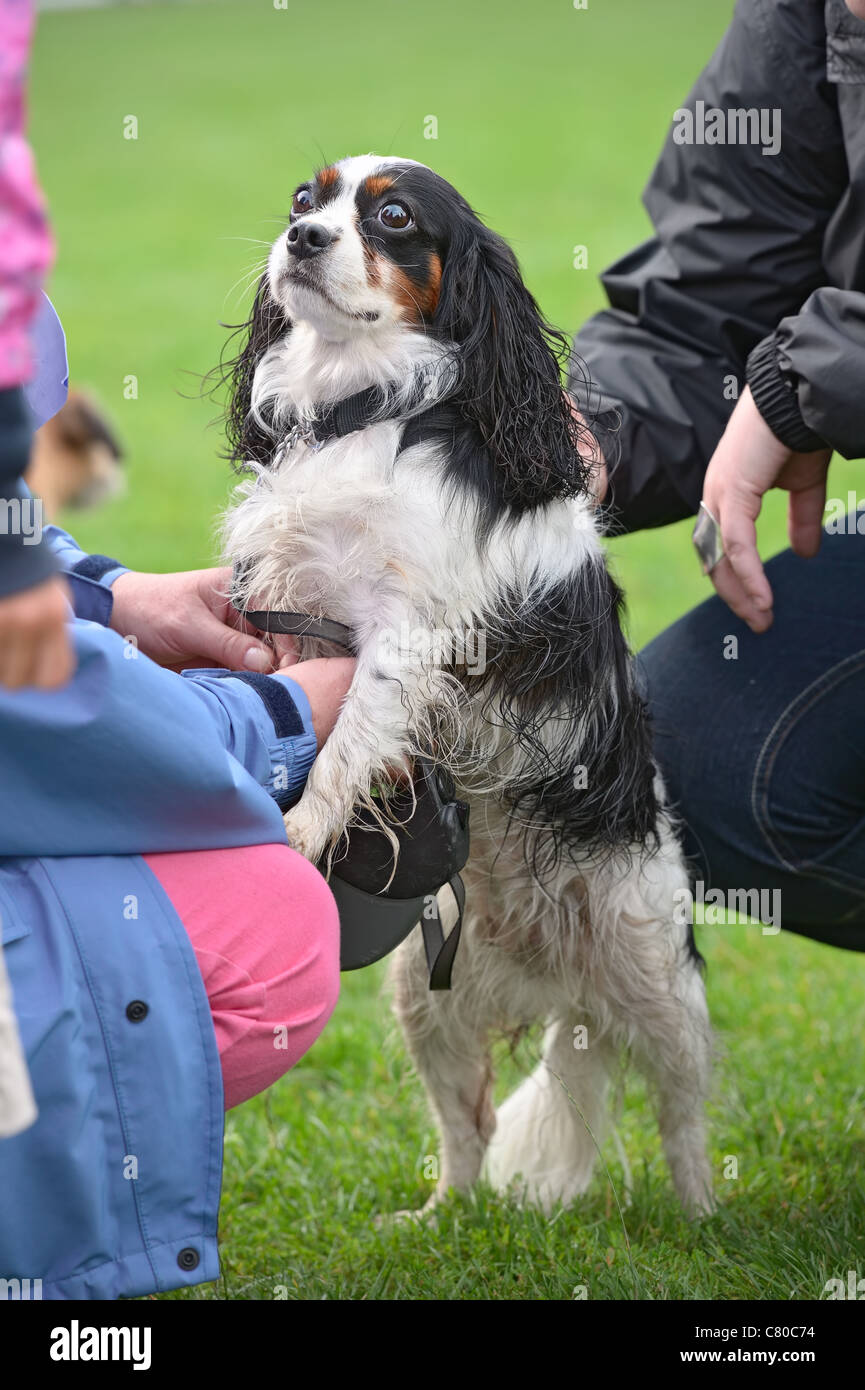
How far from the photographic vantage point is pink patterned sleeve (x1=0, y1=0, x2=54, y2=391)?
3.41 feet

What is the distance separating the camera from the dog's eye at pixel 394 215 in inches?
87.6

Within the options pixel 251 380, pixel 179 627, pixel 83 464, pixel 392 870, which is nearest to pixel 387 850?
pixel 392 870

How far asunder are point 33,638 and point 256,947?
2.91 feet

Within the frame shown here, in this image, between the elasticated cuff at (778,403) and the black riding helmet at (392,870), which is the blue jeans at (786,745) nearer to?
the elasticated cuff at (778,403)

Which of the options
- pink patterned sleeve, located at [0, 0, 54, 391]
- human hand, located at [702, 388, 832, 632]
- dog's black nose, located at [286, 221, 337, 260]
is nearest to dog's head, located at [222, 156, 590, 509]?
dog's black nose, located at [286, 221, 337, 260]

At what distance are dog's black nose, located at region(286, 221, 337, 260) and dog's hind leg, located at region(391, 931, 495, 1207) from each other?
1.28 meters

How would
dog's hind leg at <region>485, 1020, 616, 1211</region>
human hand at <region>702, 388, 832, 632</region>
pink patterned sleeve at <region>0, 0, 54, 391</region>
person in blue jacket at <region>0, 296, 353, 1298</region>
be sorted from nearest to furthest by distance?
pink patterned sleeve at <region>0, 0, 54, 391</region>, person in blue jacket at <region>0, 296, 353, 1298</region>, human hand at <region>702, 388, 832, 632</region>, dog's hind leg at <region>485, 1020, 616, 1211</region>

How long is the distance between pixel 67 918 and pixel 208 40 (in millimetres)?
22851

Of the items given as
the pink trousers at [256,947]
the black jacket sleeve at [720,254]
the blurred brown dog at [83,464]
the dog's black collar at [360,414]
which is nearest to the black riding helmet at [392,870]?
the pink trousers at [256,947]

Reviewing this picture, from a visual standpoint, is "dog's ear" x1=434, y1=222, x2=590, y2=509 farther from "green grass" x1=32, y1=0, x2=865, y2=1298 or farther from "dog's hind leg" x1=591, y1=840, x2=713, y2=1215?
"dog's hind leg" x1=591, y1=840, x2=713, y2=1215

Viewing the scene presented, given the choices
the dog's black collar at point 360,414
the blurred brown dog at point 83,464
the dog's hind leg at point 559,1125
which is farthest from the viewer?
the dog's hind leg at point 559,1125

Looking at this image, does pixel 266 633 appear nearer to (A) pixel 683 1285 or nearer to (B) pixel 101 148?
(A) pixel 683 1285

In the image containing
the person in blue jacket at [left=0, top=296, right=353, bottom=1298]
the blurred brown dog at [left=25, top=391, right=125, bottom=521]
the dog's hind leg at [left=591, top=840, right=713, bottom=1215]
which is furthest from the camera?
the dog's hind leg at [left=591, top=840, right=713, bottom=1215]
